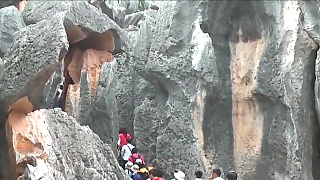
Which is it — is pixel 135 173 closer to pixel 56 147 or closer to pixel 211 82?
pixel 211 82

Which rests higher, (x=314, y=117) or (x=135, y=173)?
(x=314, y=117)

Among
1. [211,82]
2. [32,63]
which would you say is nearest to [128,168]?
[211,82]

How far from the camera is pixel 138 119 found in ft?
31.0

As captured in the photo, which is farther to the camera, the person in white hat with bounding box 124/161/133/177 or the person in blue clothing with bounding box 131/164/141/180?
the person in white hat with bounding box 124/161/133/177

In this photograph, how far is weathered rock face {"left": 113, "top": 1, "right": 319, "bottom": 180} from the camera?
7609 mm

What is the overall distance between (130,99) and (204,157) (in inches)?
124

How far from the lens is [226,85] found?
8.21 metres

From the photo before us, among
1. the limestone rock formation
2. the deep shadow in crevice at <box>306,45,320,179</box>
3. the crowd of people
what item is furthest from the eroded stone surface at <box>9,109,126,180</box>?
the limestone rock formation

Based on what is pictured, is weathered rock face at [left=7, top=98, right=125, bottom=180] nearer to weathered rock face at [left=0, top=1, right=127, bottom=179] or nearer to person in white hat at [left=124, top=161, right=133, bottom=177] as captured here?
weathered rock face at [left=0, top=1, right=127, bottom=179]

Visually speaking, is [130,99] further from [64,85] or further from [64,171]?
[64,171]

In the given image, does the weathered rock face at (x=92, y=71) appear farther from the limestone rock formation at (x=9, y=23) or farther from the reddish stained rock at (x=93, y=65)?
the limestone rock formation at (x=9, y=23)

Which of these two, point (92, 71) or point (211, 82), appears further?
point (92, 71)

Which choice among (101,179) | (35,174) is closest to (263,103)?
(101,179)

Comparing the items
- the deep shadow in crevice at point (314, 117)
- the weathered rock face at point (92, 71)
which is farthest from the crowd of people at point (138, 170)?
the deep shadow in crevice at point (314, 117)
